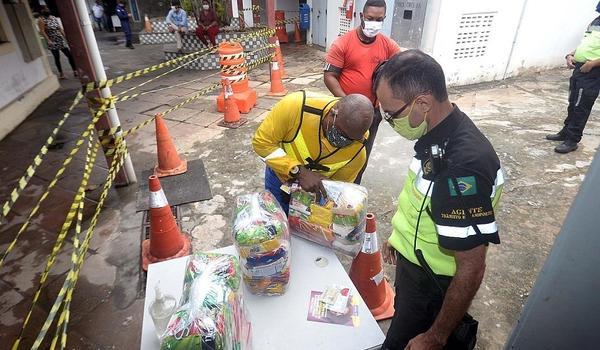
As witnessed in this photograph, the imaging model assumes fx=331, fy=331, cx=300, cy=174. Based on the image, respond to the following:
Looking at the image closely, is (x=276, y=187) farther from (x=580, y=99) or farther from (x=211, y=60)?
(x=211, y=60)

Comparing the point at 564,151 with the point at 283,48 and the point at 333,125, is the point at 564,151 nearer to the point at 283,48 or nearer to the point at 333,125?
the point at 333,125

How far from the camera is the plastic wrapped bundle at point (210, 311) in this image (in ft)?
3.20

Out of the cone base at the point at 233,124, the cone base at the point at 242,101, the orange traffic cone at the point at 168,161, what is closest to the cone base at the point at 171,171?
the orange traffic cone at the point at 168,161

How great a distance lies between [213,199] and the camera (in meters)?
4.13

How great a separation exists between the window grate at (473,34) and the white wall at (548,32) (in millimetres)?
1023

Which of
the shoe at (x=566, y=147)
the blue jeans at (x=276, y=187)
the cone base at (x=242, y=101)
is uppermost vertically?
the blue jeans at (x=276, y=187)

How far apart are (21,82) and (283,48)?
819 centimetres

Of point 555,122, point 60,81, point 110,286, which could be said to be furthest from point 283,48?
point 110,286

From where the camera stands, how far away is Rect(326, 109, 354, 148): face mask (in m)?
2.12

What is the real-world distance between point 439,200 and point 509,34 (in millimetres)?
8432

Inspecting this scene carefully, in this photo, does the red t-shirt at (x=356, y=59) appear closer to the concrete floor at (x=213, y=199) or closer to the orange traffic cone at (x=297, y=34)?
the concrete floor at (x=213, y=199)

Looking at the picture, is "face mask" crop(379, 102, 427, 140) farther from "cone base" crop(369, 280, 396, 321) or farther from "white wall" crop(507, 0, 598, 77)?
"white wall" crop(507, 0, 598, 77)

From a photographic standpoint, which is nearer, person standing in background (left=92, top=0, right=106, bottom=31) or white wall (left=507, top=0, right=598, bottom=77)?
white wall (left=507, top=0, right=598, bottom=77)

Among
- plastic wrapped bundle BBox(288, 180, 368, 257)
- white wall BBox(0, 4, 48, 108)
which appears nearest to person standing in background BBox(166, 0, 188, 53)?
white wall BBox(0, 4, 48, 108)
